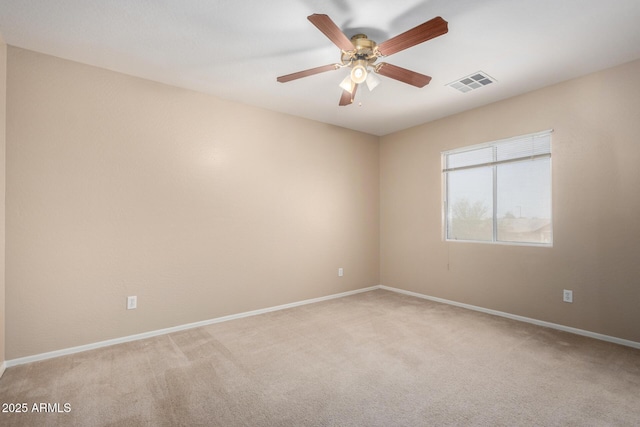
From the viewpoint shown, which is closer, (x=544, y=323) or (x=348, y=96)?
(x=348, y=96)

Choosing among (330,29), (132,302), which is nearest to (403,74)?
(330,29)

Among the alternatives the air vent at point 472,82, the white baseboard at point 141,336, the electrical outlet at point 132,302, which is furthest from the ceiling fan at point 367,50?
the white baseboard at point 141,336

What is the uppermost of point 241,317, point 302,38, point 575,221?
point 302,38

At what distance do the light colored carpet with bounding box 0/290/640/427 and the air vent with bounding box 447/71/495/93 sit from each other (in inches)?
105

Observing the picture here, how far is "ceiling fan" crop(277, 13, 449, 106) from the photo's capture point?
183 cm

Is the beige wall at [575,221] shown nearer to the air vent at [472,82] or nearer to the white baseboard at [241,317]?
the white baseboard at [241,317]

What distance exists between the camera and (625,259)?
2.87 metres

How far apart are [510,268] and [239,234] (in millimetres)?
3344

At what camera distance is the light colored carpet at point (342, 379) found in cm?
183

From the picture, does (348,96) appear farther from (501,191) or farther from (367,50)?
(501,191)

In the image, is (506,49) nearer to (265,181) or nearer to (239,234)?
(265,181)

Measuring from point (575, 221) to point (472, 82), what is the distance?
5.98ft

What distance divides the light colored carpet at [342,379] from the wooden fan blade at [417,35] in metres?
2.32

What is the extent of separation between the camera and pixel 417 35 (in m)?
1.90
